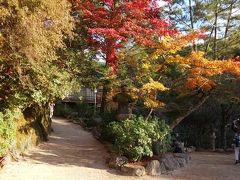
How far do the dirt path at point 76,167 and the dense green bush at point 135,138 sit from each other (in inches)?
30.9

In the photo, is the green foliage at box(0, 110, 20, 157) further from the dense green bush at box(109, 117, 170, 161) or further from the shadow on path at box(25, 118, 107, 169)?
the dense green bush at box(109, 117, 170, 161)

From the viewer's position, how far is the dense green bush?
10906mm

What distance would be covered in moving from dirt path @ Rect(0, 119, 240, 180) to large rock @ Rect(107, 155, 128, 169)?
0.21 meters

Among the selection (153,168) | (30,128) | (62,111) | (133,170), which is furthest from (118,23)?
(62,111)

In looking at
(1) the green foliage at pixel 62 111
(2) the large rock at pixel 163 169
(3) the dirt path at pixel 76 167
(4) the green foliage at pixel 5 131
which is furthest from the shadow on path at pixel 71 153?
(1) the green foliage at pixel 62 111

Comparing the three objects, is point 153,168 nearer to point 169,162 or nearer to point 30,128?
point 169,162

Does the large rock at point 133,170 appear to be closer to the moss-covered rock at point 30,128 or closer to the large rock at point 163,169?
the large rock at point 163,169

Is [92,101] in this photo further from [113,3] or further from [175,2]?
[113,3]

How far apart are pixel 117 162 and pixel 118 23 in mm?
4834

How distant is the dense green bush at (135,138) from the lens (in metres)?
10.9

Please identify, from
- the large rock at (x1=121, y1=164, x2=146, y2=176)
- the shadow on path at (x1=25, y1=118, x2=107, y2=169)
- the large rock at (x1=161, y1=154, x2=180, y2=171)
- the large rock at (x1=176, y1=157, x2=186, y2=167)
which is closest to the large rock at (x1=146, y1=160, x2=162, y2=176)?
the large rock at (x1=121, y1=164, x2=146, y2=176)

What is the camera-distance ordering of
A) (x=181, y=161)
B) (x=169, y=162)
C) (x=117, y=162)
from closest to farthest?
(x=117, y=162), (x=169, y=162), (x=181, y=161)

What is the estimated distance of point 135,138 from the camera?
10.9m

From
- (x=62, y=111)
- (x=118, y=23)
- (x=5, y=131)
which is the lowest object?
(x=5, y=131)
